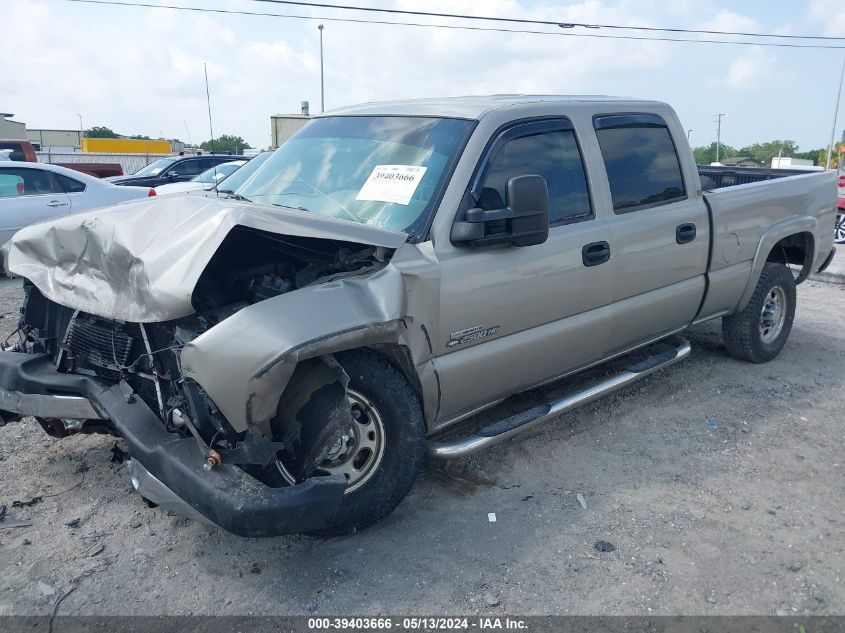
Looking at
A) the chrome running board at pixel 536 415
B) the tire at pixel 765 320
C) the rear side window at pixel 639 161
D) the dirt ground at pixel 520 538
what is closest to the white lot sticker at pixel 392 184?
the chrome running board at pixel 536 415

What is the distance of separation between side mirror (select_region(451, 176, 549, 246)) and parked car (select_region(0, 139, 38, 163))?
17.9m

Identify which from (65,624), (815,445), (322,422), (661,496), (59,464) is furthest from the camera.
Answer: (815,445)

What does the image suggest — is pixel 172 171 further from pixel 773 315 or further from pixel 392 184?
pixel 392 184

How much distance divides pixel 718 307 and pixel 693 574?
103 inches

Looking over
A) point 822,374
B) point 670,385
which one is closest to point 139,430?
point 670,385

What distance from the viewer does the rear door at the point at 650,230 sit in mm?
4223

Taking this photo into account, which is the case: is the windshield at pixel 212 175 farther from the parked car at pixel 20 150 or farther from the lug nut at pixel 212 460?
the parked car at pixel 20 150

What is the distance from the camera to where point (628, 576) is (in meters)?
3.02

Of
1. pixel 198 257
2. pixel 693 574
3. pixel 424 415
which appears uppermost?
pixel 198 257

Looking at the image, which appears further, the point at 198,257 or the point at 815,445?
the point at 815,445

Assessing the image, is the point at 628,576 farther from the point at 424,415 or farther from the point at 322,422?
the point at 322,422

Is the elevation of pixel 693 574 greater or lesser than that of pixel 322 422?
lesser

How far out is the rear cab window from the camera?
360 cm

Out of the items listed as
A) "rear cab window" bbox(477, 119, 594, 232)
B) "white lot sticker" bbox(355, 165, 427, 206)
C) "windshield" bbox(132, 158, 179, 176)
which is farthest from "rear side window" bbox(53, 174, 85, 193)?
"rear cab window" bbox(477, 119, 594, 232)
